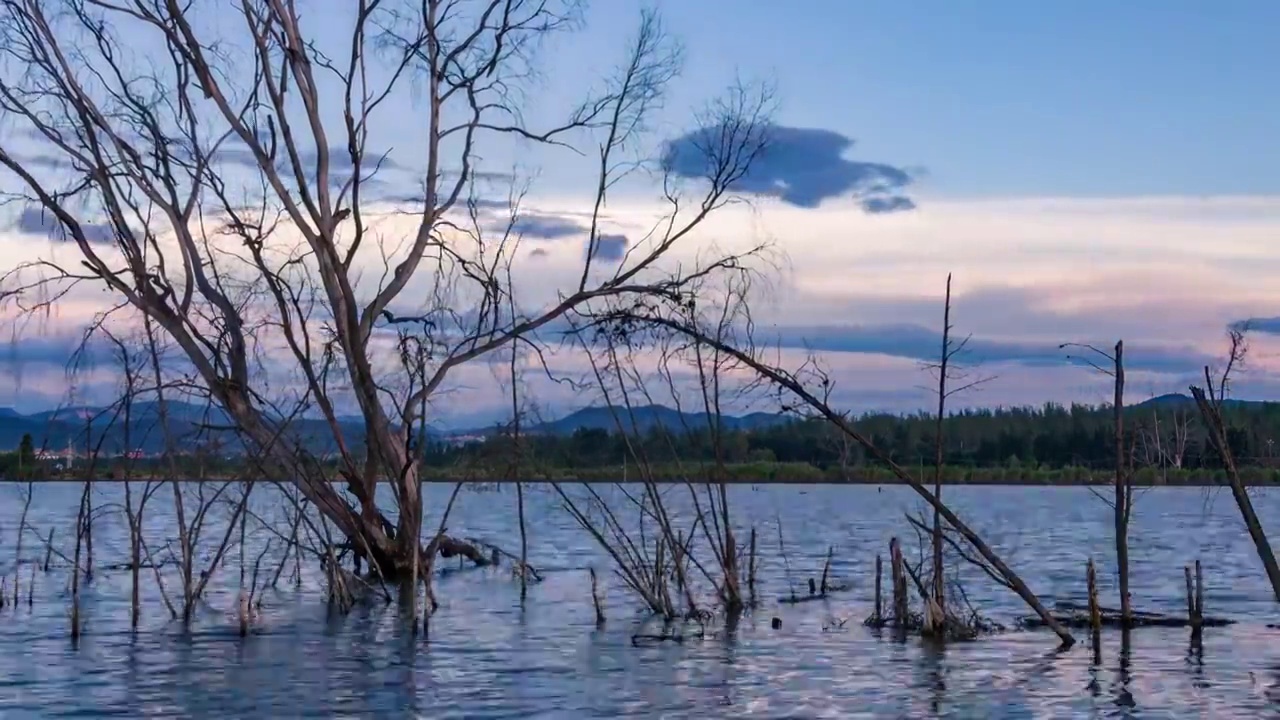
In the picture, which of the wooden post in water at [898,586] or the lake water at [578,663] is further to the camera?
the wooden post in water at [898,586]

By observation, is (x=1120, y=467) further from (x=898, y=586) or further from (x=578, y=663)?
(x=578, y=663)

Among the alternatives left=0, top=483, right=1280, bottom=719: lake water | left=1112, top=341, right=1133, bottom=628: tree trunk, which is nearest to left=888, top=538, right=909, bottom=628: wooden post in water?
left=0, top=483, right=1280, bottom=719: lake water

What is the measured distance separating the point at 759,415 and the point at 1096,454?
8361cm

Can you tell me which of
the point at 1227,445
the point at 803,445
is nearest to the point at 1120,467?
the point at 1227,445

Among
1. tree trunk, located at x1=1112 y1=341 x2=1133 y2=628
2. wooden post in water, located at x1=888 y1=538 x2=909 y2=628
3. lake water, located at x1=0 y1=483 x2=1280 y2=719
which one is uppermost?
tree trunk, located at x1=1112 y1=341 x2=1133 y2=628

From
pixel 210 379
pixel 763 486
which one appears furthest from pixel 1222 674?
pixel 763 486

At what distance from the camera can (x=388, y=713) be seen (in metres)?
16.3

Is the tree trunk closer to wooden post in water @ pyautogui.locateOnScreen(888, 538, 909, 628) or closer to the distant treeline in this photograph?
the distant treeline

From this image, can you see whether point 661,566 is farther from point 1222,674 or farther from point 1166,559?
point 1166,559

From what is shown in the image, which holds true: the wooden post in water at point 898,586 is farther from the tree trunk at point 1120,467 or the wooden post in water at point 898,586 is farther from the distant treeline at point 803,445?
the tree trunk at point 1120,467

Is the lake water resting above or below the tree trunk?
below

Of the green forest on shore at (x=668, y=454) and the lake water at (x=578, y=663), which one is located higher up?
the green forest on shore at (x=668, y=454)

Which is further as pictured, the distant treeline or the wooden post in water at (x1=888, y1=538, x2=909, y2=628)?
the wooden post in water at (x1=888, y1=538, x2=909, y2=628)

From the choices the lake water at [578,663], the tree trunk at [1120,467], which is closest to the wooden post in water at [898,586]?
the lake water at [578,663]
